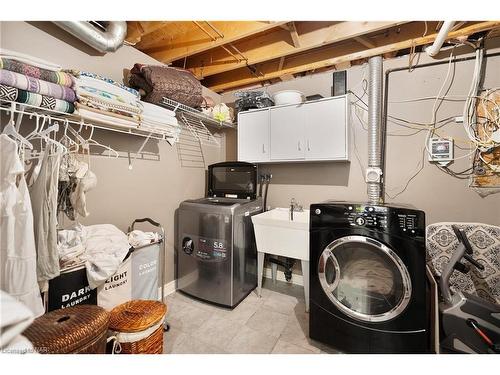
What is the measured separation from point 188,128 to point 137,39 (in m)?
0.95

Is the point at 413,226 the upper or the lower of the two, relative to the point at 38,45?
lower

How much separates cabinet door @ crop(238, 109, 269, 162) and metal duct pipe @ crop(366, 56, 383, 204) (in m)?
1.03

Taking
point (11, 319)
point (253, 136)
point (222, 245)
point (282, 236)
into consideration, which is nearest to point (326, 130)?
point (253, 136)

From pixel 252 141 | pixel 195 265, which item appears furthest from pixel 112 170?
pixel 252 141

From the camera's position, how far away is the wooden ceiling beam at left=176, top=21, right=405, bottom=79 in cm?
190

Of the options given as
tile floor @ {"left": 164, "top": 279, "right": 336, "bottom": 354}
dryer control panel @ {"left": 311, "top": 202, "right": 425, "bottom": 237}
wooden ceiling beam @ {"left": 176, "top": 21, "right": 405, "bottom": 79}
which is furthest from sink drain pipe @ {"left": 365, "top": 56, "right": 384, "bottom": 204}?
tile floor @ {"left": 164, "top": 279, "right": 336, "bottom": 354}

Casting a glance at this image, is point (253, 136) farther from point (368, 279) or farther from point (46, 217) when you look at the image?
point (46, 217)

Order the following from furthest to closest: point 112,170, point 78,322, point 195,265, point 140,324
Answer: point 195,265, point 112,170, point 140,324, point 78,322

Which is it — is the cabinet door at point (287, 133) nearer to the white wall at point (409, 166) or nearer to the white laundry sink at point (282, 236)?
the white wall at point (409, 166)

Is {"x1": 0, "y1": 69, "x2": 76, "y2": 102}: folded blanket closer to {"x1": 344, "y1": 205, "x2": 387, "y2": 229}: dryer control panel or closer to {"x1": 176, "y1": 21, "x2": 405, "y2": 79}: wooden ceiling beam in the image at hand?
{"x1": 176, "y1": 21, "x2": 405, "y2": 79}: wooden ceiling beam

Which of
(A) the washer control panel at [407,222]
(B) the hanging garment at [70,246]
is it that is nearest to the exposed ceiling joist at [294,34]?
(A) the washer control panel at [407,222]

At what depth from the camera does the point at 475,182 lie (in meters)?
1.90

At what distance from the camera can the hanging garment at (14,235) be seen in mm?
939
